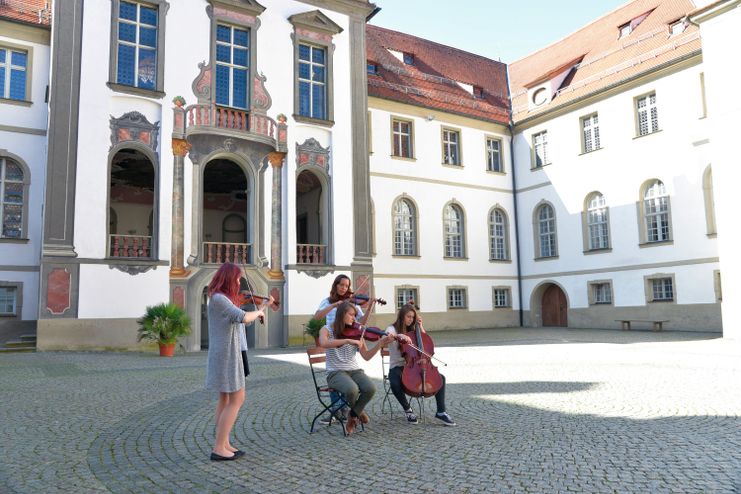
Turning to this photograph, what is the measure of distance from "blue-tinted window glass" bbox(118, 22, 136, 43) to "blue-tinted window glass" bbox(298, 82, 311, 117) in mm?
5289

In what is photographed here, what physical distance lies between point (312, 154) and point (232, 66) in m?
3.70

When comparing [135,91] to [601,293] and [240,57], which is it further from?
[601,293]

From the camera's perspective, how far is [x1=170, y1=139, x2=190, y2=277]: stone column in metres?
17.3

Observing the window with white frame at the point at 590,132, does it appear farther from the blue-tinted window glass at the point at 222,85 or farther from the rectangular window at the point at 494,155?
the blue-tinted window glass at the point at 222,85

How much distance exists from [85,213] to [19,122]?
14.2ft

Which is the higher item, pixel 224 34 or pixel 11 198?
pixel 224 34

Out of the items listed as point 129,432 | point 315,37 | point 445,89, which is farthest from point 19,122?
point 445,89

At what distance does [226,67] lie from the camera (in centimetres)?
1897

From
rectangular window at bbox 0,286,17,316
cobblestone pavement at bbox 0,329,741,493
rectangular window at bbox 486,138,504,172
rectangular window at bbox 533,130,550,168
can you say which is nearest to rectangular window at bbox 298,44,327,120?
rectangular window at bbox 0,286,17,316

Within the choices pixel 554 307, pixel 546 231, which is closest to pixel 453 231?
pixel 546 231

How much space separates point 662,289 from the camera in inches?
894

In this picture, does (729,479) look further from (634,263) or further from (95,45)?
(634,263)

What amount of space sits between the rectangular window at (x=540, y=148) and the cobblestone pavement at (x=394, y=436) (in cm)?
1739

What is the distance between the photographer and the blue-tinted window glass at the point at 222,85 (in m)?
18.7
